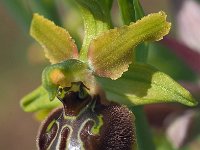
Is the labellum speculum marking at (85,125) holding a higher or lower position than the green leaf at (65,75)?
lower

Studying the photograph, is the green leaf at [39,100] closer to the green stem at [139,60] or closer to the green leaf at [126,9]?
the green stem at [139,60]

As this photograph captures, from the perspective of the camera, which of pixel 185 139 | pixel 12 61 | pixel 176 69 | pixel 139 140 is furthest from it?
pixel 12 61

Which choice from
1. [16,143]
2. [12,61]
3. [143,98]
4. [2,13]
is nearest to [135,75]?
[143,98]

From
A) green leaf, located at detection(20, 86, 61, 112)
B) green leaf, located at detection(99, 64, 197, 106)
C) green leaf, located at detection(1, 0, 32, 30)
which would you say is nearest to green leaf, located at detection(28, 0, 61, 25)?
green leaf, located at detection(1, 0, 32, 30)

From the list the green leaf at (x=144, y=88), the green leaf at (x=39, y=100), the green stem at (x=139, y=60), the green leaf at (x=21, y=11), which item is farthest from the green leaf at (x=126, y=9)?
the green leaf at (x=21, y=11)

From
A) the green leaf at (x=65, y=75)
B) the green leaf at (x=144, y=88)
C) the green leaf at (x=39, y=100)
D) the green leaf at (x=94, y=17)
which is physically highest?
the green leaf at (x=94, y=17)

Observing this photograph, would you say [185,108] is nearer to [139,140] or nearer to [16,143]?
[139,140]
